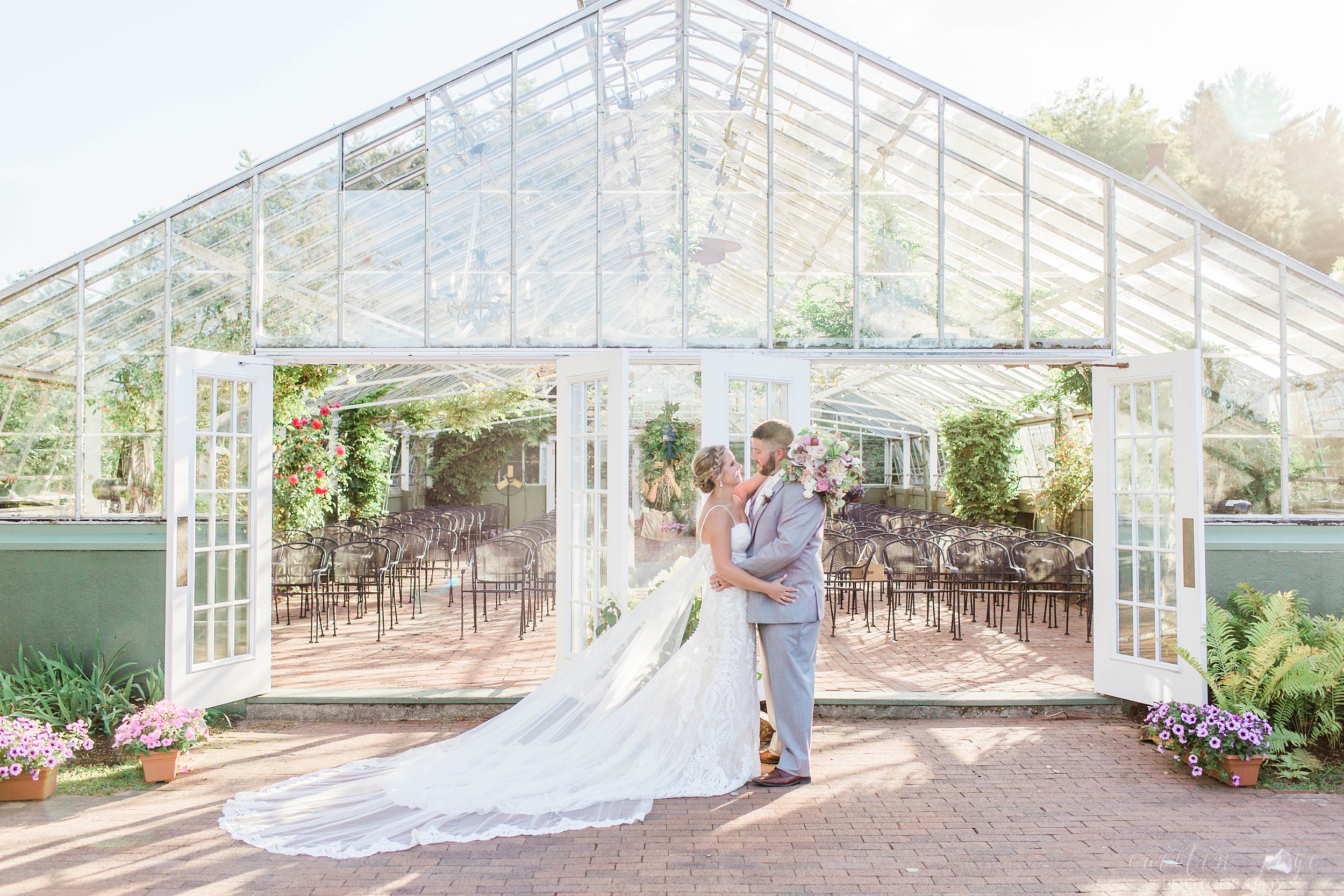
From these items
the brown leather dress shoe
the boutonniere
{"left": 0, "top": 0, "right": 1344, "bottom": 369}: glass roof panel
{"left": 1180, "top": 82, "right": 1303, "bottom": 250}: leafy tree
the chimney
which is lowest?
the brown leather dress shoe

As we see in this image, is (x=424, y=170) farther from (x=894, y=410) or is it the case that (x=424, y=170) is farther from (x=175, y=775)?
(x=894, y=410)

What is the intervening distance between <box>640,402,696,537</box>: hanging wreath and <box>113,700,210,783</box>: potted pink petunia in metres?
4.19

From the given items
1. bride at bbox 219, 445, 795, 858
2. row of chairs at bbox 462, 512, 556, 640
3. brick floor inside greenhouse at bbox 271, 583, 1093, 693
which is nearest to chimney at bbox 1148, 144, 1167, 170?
brick floor inside greenhouse at bbox 271, 583, 1093, 693

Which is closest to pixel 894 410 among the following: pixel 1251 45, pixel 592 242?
pixel 592 242

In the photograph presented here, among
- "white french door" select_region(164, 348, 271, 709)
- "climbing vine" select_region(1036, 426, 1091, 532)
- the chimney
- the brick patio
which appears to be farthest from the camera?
the chimney

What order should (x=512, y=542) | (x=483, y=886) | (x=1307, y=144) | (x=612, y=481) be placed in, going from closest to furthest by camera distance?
1. (x=483, y=886)
2. (x=612, y=481)
3. (x=512, y=542)
4. (x=1307, y=144)

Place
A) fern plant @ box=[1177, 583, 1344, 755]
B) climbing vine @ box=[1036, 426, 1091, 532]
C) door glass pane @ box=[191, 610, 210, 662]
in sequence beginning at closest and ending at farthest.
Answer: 1. fern plant @ box=[1177, 583, 1344, 755]
2. door glass pane @ box=[191, 610, 210, 662]
3. climbing vine @ box=[1036, 426, 1091, 532]

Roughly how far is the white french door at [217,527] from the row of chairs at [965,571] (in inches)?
205

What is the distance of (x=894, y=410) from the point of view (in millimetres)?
17016

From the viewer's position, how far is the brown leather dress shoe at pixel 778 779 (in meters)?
4.51

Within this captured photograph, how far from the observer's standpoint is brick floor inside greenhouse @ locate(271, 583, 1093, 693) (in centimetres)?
636

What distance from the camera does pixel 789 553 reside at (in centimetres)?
442

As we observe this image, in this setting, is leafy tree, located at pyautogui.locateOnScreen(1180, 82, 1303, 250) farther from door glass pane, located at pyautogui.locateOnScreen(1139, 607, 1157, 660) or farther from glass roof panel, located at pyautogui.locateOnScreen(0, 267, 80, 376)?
glass roof panel, located at pyautogui.locateOnScreen(0, 267, 80, 376)

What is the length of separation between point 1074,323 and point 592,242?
3.40 metres
